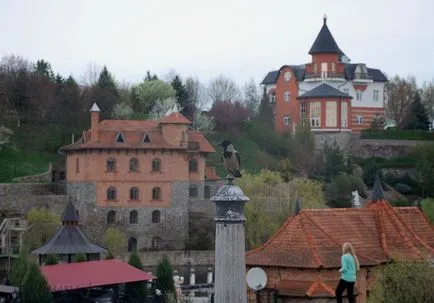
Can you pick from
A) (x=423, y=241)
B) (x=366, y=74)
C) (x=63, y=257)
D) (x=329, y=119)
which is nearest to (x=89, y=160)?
(x=63, y=257)

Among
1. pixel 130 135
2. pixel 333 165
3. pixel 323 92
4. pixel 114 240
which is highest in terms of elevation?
pixel 323 92

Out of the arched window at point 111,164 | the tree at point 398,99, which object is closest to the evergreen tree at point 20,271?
the arched window at point 111,164

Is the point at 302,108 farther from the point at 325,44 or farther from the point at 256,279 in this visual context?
the point at 256,279

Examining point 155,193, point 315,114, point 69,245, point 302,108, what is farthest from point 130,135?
point 69,245

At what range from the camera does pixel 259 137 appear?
93.1 meters

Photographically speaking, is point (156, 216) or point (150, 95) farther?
point (150, 95)

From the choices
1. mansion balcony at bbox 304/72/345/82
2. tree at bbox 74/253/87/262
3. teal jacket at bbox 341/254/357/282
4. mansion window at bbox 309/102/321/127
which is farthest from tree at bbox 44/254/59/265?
mansion balcony at bbox 304/72/345/82

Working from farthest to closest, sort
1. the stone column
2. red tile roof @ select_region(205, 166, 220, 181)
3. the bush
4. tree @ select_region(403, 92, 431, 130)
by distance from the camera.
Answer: tree @ select_region(403, 92, 431, 130) < the bush < red tile roof @ select_region(205, 166, 220, 181) < the stone column

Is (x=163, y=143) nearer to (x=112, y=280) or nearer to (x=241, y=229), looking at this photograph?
(x=112, y=280)

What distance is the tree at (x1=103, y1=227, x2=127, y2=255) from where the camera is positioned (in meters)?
67.9

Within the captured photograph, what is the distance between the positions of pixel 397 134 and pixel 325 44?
8.92 m

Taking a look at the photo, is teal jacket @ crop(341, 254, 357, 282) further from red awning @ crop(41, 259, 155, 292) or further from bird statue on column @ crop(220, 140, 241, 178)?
red awning @ crop(41, 259, 155, 292)

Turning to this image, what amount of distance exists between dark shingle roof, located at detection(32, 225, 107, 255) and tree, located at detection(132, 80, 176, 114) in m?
48.9

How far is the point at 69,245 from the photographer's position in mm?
48750
